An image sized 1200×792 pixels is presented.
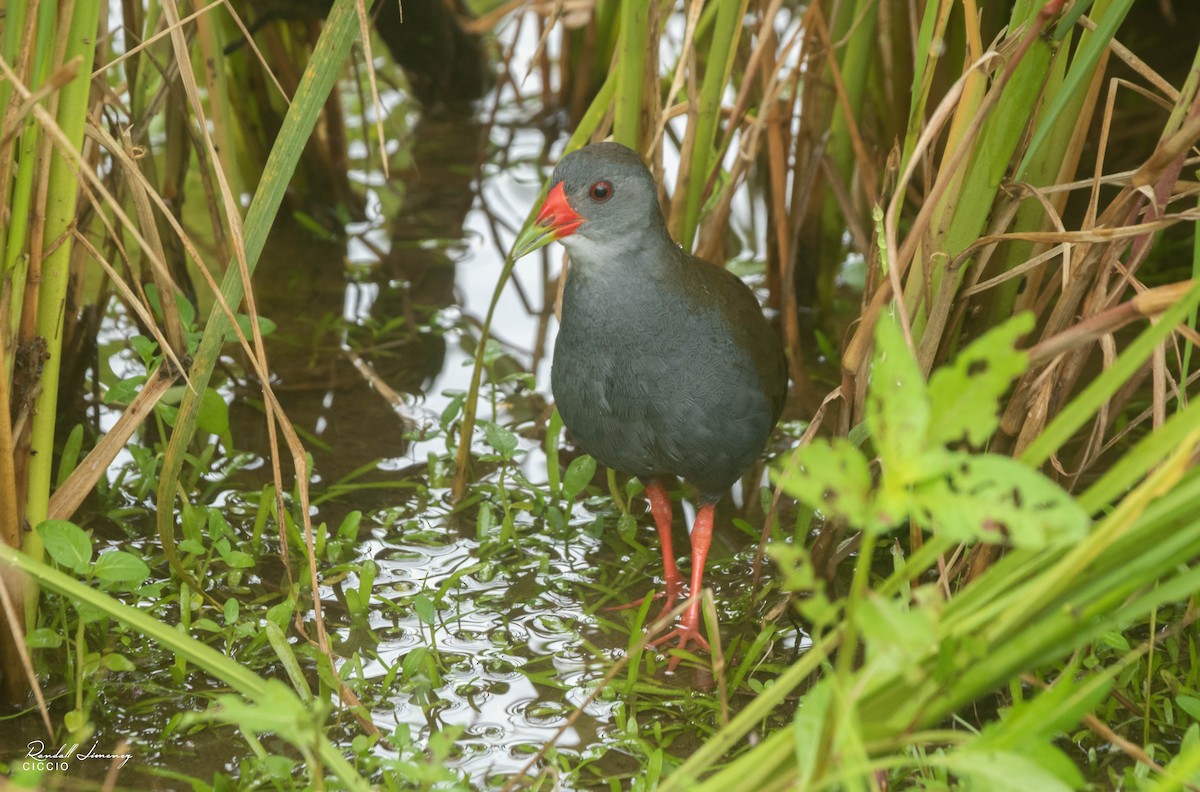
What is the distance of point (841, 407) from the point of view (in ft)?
7.48

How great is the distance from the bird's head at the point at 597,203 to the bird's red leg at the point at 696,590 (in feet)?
2.13

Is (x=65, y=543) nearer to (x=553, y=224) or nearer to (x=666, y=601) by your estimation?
(x=553, y=224)

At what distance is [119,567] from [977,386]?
151 centimetres

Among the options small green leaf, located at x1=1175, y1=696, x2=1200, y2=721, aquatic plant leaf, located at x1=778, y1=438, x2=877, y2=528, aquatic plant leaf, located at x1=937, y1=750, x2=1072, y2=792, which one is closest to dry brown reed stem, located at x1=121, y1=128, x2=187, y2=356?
aquatic plant leaf, located at x1=778, y1=438, x2=877, y2=528

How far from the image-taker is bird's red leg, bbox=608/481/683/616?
9.01 feet

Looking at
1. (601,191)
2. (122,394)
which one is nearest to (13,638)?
(122,394)

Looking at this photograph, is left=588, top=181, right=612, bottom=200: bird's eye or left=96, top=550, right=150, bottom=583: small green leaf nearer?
left=96, top=550, right=150, bottom=583: small green leaf

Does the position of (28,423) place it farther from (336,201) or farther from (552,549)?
(336,201)

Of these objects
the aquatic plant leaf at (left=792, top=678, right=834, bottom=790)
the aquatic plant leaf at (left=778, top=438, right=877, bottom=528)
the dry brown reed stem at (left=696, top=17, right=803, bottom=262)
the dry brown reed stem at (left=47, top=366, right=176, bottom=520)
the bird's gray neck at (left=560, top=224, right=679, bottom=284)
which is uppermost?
the dry brown reed stem at (left=696, top=17, right=803, bottom=262)

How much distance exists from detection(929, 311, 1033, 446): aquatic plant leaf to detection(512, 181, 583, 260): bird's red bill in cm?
134

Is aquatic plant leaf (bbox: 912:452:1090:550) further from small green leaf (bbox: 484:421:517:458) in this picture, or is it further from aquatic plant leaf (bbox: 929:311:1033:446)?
small green leaf (bbox: 484:421:517:458)

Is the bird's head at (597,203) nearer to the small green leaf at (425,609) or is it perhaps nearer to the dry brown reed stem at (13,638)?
the small green leaf at (425,609)

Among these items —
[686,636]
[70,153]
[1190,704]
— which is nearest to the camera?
A: [70,153]

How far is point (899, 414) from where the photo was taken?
1246 mm
